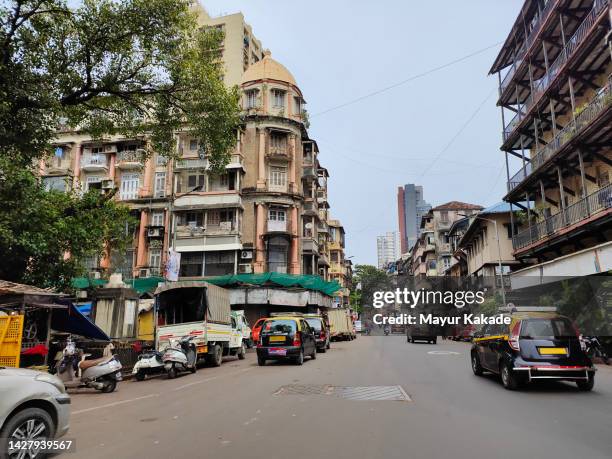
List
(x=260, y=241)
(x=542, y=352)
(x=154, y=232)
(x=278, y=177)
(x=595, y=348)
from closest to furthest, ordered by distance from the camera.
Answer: (x=542, y=352) < (x=595, y=348) < (x=260, y=241) < (x=154, y=232) < (x=278, y=177)

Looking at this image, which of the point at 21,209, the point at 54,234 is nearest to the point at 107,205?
the point at 54,234

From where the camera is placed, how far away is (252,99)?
1591 inches

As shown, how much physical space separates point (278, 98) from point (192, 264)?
16.0 metres

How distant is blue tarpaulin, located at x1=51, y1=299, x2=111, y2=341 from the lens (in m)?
13.5

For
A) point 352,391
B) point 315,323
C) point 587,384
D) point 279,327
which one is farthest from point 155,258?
point 587,384

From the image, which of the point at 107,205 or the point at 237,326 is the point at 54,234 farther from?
the point at 237,326

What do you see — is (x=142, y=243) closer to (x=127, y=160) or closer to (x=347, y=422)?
(x=127, y=160)

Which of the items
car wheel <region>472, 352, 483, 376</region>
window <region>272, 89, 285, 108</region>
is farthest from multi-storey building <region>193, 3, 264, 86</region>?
car wheel <region>472, 352, 483, 376</region>

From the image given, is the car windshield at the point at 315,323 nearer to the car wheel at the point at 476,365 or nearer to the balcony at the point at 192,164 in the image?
the car wheel at the point at 476,365

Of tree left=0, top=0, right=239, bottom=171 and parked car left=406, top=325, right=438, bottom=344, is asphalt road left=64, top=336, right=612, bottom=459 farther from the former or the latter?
parked car left=406, top=325, right=438, bottom=344

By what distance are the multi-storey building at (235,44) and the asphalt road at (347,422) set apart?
4444cm

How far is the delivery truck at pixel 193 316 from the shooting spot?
644 inches

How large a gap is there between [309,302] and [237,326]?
1437cm

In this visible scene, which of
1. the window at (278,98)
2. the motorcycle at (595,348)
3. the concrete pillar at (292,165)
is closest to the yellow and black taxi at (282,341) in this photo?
the motorcycle at (595,348)
